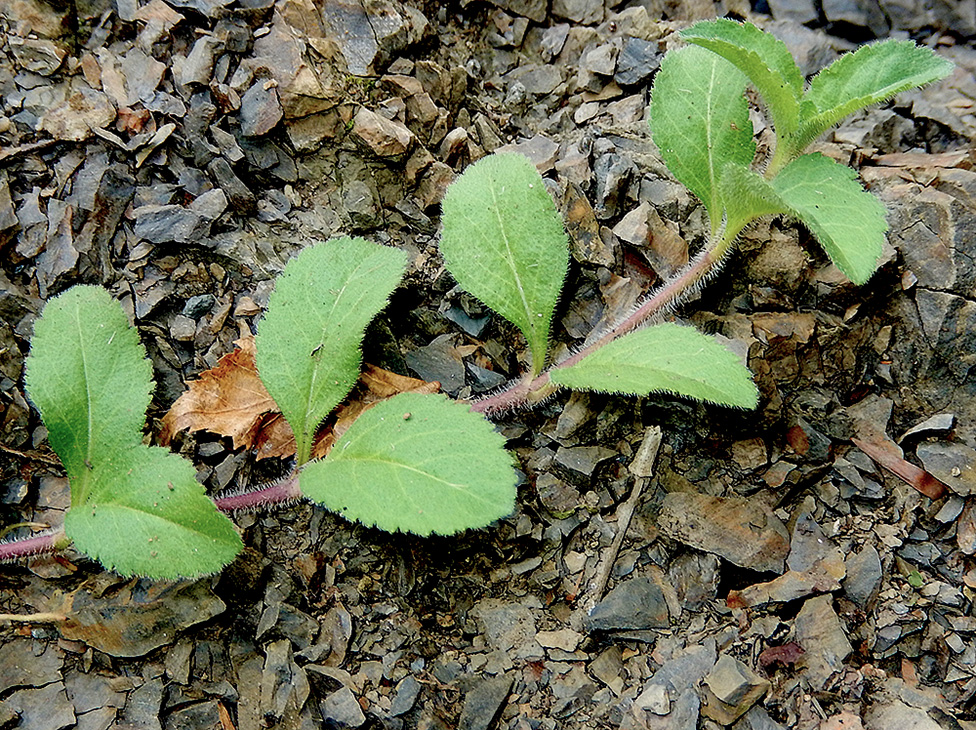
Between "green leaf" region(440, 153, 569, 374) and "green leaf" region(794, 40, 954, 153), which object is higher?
"green leaf" region(794, 40, 954, 153)

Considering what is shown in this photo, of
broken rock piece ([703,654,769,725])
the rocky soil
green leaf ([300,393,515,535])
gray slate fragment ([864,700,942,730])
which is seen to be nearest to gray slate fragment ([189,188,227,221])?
the rocky soil

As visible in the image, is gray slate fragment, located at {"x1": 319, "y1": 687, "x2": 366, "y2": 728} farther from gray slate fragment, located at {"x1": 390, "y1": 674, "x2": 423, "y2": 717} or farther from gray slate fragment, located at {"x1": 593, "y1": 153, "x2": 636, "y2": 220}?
gray slate fragment, located at {"x1": 593, "y1": 153, "x2": 636, "y2": 220}

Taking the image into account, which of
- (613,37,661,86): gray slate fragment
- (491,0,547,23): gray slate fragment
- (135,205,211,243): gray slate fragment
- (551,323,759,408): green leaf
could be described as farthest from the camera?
(491,0,547,23): gray slate fragment

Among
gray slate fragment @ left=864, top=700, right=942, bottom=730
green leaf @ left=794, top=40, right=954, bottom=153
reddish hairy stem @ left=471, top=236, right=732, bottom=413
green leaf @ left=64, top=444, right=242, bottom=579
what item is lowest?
gray slate fragment @ left=864, top=700, right=942, bottom=730

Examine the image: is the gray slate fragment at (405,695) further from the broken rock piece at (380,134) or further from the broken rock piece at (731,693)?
the broken rock piece at (380,134)

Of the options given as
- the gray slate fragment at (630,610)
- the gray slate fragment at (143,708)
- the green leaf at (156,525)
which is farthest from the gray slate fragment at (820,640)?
the gray slate fragment at (143,708)

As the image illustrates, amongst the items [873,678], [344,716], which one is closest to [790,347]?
[873,678]

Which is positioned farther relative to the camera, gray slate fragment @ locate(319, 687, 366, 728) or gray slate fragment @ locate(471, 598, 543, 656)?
gray slate fragment @ locate(471, 598, 543, 656)

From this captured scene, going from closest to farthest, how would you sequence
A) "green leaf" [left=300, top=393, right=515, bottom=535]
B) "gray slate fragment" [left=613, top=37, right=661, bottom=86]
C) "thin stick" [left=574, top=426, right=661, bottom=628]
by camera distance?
"green leaf" [left=300, top=393, right=515, bottom=535] < "thin stick" [left=574, top=426, right=661, bottom=628] < "gray slate fragment" [left=613, top=37, right=661, bottom=86]
